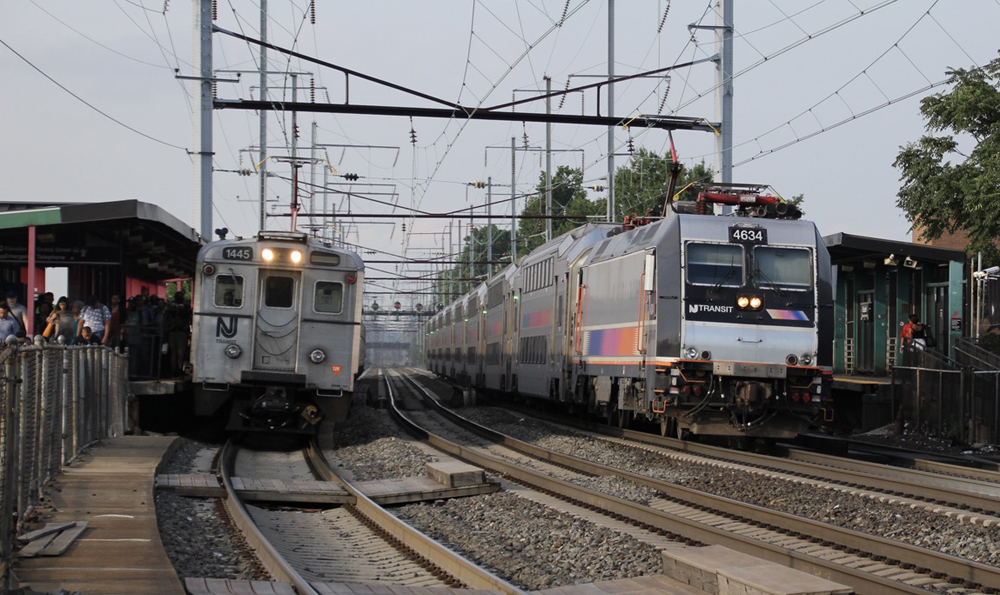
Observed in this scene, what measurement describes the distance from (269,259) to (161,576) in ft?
37.0

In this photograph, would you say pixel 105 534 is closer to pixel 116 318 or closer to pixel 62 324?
pixel 62 324

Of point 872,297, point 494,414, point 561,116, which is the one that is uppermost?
point 561,116

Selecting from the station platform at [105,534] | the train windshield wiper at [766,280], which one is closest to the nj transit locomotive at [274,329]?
the station platform at [105,534]

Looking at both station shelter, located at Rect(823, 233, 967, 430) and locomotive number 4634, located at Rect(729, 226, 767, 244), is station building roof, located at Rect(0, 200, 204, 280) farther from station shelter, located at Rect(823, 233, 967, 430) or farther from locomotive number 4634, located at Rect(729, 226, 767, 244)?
station shelter, located at Rect(823, 233, 967, 430)

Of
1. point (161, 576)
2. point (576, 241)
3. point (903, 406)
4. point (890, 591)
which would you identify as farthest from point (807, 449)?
point (161, 576)

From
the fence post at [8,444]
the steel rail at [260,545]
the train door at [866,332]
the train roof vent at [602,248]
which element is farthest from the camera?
the train door at [866,332]

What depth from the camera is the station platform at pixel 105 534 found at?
21.6 feet

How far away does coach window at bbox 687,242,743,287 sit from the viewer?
50.1 ft

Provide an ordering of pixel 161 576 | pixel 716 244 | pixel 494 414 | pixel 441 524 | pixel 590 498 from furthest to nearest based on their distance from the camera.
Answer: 1. pixel 494 414
2. pixel 716 244
3. pixel 590 498
4. pixel 441 524
5. pixel 161 576

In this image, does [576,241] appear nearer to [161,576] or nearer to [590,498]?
[590,498]

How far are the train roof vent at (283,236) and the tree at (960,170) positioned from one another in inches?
583

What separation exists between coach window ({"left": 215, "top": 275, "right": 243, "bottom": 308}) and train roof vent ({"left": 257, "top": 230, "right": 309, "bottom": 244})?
0.79 metres

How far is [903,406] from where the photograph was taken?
69.8 feet

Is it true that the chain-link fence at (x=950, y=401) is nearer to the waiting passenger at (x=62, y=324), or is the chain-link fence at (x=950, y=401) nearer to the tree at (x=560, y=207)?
the waiting passenger at (x=62, y=324)
